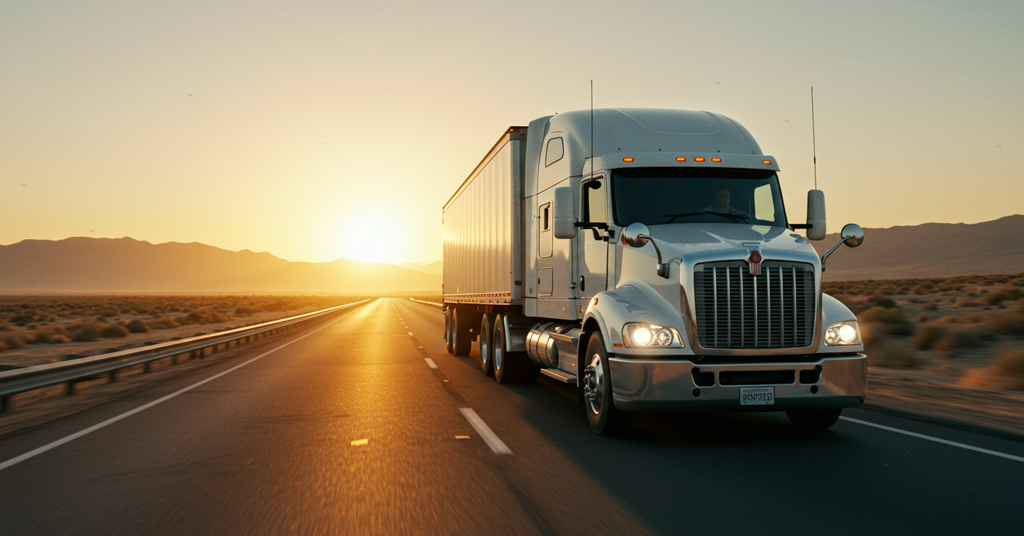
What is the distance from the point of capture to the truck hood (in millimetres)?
7133

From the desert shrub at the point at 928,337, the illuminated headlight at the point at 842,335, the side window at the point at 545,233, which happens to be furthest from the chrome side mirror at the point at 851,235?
the desert shrub at the point at 928,337

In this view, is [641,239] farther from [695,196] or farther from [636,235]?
[695,196]

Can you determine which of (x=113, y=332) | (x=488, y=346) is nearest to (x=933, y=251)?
(x=113, y=332)

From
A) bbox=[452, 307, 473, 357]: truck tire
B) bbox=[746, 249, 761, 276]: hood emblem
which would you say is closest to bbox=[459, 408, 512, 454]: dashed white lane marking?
bbox=[746, 249, 761, 276]: hood emblem

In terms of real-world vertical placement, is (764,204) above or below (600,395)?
above

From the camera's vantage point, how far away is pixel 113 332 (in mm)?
28109

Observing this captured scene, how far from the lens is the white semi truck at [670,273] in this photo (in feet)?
22.7

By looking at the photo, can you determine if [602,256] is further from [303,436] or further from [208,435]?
[208,435]

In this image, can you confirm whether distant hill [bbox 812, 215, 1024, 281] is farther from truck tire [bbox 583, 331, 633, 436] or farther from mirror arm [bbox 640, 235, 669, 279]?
mirror arm [bbox 640, 235, 669, 279]

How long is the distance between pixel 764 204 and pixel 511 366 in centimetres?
525

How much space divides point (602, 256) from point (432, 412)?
2896 mm

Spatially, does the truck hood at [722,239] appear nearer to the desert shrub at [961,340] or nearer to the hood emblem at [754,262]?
the hood emblem at [754,262]

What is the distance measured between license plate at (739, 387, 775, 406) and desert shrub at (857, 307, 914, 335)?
55.3 feet

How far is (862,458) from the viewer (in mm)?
6473
